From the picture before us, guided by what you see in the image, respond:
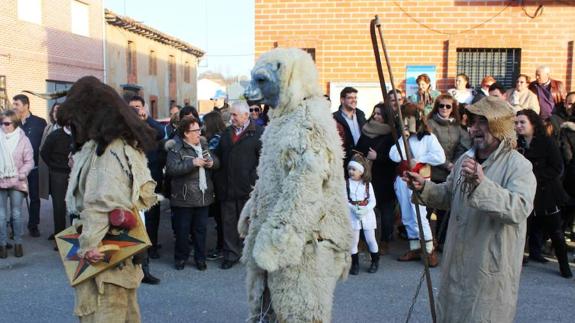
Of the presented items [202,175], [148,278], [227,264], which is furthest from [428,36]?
[148,278]

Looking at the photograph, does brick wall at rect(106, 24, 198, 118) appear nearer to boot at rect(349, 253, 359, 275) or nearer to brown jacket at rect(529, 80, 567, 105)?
brown jacket at rect(529, 80, 567, 105)

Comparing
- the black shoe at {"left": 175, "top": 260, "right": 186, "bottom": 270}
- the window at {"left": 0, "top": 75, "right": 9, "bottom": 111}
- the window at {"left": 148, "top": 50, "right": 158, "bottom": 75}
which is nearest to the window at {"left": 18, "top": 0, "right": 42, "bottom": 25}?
the window at {"left": 0, "top": 75, "right": 9, "bottom": 111}

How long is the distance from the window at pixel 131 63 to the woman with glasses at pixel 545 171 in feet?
102

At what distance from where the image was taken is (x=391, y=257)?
25.6 ft

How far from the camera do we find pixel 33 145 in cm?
912

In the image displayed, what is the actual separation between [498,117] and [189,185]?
4591 millimetres

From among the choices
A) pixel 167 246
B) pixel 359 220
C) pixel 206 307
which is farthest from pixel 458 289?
pixel 167 246

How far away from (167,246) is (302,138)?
585 centimetres

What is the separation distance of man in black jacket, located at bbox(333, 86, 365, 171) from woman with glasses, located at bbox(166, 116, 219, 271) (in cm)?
187

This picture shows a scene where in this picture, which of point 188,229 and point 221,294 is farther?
point 188,229

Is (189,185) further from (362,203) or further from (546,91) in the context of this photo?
(546,91)

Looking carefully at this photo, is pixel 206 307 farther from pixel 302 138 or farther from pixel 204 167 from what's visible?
pixel 302 138

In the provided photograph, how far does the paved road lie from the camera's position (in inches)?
219

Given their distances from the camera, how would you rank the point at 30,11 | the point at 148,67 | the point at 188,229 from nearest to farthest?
the point at 188,229 → the point at 30,11 → the point at 148,67
